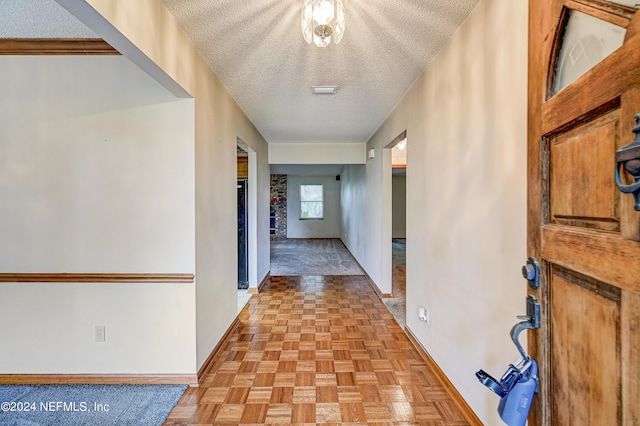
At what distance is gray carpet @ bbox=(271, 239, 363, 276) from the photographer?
5.46 meters

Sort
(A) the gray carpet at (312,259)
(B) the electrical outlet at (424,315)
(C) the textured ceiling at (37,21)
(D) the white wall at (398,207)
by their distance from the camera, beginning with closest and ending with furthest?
(C) the textured ceiling at (37,21), (B) the electrical outlet at (424,315), (A) the gray carpet at (312,259), (D) the white wall at (398,207)

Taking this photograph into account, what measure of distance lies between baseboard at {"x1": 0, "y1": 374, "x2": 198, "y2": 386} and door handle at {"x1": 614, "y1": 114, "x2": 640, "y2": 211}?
238 cm

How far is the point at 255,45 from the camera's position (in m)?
1.93

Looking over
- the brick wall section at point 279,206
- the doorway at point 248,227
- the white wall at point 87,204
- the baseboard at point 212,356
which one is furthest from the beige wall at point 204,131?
the brick wall section at point 279,206

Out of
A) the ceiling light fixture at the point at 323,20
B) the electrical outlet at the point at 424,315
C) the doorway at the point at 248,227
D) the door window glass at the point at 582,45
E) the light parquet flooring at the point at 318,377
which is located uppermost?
the ceiling light fixture at the point at 323,20

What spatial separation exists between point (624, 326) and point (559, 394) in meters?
0.30

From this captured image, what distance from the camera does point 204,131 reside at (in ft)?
7.12

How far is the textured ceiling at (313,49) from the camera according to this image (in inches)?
62.0

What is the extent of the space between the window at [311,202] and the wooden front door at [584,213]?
9.49 metres

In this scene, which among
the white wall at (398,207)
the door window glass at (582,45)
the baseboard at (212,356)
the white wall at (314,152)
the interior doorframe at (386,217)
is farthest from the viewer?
the white wall at (398,207)

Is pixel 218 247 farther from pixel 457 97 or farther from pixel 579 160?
pixel 579 160

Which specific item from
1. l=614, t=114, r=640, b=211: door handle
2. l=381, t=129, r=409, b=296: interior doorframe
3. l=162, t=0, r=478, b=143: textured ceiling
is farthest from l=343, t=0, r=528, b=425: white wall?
l=381, t=129, r=409, b=296: interior doorframe

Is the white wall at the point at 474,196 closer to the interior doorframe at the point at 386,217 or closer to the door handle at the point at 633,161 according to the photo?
the door handle at the point at 633,161

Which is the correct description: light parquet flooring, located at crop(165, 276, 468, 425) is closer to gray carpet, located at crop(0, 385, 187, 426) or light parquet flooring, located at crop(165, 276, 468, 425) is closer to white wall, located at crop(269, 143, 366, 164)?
gray carpet, located at crop(0, 385, 187, 426)
